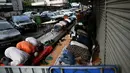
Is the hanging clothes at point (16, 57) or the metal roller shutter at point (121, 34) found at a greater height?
the metal roller shutter at point (121, 34)

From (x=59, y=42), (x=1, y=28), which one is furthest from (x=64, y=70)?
(x=1, y=28)

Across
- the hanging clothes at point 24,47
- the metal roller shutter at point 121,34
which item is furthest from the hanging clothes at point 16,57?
the metal roller shutter at point 121,34

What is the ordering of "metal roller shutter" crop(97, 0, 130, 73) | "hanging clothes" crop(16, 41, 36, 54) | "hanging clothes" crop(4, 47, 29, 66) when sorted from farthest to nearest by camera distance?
1. "hanging clothes" crop(16, 41, 36, 54)
2. "hanging clothes" crop(4, 47, 29, 66)
3. "metal roller shutter" crop(97, 0, 130, 73)

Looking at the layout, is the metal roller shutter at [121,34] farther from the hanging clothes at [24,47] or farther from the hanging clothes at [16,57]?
the hanging clothes at [24,47]

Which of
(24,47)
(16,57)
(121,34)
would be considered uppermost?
(121,34)

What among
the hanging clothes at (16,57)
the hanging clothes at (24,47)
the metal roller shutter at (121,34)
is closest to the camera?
the metal roller shutter at (121,34)

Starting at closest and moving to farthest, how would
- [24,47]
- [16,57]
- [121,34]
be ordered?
[121,34] < [16,57] < [24,47]

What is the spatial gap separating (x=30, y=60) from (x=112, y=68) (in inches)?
123

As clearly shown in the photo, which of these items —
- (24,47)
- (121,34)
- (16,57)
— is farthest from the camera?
(24,47)

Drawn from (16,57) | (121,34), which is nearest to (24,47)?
(16,57)

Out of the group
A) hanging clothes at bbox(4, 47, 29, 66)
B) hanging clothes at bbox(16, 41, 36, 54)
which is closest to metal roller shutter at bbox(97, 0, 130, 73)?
hanging clothes at bbox(4, 47, 29, 66)

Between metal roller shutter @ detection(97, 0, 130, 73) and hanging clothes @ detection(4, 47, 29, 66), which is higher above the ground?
metal roller shutter @ detection(97, 0, 130, 73)

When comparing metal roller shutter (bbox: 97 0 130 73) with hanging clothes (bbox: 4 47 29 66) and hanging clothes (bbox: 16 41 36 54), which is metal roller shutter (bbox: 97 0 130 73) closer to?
hanging clothes (bbox: 4 47 29 66)

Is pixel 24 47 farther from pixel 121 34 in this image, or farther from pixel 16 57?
pixel 121 34
